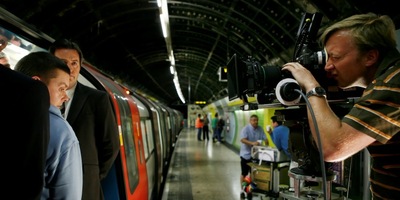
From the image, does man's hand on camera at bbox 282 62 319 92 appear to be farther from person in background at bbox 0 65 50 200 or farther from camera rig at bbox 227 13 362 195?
person in background at bbox 0 65 50 200

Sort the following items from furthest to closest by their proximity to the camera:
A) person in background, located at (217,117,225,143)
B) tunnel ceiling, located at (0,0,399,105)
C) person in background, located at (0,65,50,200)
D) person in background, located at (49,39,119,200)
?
Result: person in background, located at (217,117,225,143), tunnel ceiling, located at (0,0,399,105), person in background, located at (49,39,119,200), person in background, located at (0,65,50,200)

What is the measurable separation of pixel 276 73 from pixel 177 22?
10546mm

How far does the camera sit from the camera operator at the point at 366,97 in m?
1.03

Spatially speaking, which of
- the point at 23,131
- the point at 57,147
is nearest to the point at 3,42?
the point at 57,147

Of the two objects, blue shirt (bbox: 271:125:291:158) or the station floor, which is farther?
the station floor

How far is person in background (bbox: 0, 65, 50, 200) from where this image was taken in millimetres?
740

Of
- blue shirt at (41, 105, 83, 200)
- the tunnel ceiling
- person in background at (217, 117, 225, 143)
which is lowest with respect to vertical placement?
person in background at (217, 117, 225, 143)

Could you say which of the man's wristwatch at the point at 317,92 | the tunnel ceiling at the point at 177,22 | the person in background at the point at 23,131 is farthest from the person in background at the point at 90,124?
the tunnel ceiling at the point at 177,22

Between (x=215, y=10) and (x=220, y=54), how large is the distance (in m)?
5.60

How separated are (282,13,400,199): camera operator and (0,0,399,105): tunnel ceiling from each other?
112 inches

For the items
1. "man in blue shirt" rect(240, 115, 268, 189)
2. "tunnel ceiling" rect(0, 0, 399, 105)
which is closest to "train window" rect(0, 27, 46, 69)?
"tunnel ceiling" rect(0, 0, 399, 105)

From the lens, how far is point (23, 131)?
0.75 m

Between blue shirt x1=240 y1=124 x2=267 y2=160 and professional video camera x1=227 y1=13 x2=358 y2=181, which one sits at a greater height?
professional video camera x1=227 y1=13 x2=358 y2=181

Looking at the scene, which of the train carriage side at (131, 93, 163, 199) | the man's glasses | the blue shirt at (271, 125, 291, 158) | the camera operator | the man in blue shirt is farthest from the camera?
the man in blue shirt
